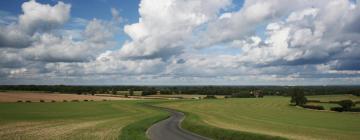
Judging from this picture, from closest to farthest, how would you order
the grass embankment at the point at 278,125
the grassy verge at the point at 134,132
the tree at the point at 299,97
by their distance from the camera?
the grassy verge at the point at 134,132 → the grass embankment at the point at 278,125 → the tree at the point at 299,97

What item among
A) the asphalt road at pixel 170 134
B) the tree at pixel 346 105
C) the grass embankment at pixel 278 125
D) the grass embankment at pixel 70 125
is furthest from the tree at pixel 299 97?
the asphalt road at pixel 170 134

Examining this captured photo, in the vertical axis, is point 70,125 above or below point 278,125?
above

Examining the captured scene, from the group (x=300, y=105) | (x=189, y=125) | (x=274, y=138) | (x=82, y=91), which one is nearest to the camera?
(x=274, y=138)

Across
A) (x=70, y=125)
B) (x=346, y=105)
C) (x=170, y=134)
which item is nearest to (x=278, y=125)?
(x=170, y=134)

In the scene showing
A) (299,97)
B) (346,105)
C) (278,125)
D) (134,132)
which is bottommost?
(278,125)

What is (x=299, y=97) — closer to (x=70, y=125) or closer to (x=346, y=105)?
(x=346, y=105)

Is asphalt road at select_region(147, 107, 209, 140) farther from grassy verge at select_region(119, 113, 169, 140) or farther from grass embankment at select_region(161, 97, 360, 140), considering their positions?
grass embankment at select_region(161, 97, 360, 140)

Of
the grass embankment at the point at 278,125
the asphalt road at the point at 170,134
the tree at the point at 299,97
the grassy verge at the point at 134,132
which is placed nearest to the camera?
the asphalt road at the point at 170,134

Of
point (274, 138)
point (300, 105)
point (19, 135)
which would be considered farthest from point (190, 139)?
point (300, 105)

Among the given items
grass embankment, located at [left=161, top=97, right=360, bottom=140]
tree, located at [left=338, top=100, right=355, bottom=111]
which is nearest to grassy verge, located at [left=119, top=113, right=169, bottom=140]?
grass embankment, located at [left=161, top=97, right=360, bottom=140]

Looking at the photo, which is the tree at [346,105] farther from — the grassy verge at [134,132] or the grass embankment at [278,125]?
the grassy verge at [134,132]

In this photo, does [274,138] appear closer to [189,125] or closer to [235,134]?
[235,134]
